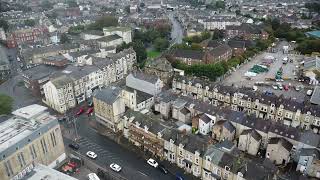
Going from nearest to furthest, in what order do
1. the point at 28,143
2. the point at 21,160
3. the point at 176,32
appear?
the point at 21,160 < the point at 28,143 < the point at 176,32

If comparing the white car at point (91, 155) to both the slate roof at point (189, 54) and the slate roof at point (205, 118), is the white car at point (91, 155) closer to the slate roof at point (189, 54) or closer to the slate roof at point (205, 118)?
the slate roof at point (205, 118)

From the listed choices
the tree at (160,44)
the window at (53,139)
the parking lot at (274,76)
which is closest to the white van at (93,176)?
the window at (53,139)

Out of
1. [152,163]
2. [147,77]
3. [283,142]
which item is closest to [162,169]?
[152,163]

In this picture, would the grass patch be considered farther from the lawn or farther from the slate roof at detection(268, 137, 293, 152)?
the slate roof at detection(268, 137, 293, 152)

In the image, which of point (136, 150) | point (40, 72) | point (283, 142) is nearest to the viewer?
point (283, 142)

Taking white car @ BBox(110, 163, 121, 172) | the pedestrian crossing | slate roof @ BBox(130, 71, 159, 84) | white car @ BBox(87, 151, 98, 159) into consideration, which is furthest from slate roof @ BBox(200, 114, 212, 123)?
white car @ BBox(87, 151, 98, 159)

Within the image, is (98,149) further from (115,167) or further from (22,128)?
(22,128)
